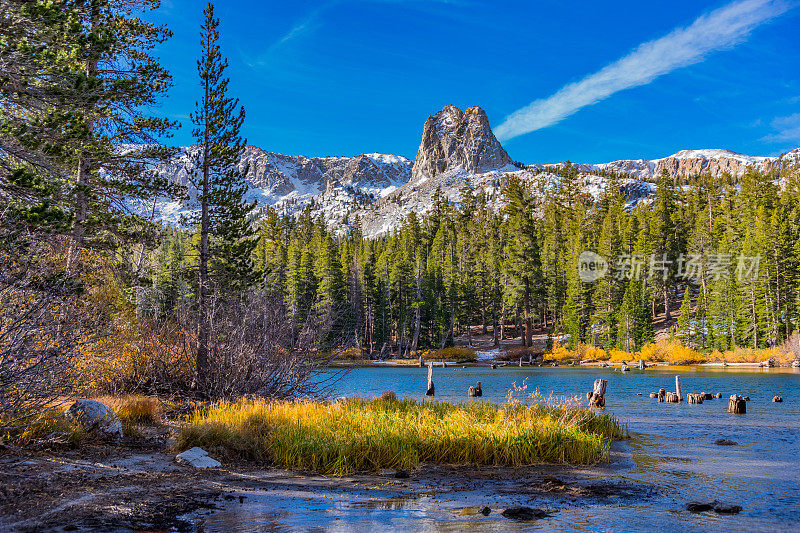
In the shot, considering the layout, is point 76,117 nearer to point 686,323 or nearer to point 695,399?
point 695,399

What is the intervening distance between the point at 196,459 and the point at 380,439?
3.50 m

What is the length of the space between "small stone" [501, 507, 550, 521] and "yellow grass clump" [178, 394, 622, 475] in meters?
3.40

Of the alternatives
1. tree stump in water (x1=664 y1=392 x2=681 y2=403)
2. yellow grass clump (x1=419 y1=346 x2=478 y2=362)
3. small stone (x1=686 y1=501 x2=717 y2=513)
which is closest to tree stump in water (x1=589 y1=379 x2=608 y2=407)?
A: tree stump in water (x1=664 y1=392 x2=681 y2=403)

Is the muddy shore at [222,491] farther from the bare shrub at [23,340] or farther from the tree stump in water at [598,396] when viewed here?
the tree stump in water at [598,396]

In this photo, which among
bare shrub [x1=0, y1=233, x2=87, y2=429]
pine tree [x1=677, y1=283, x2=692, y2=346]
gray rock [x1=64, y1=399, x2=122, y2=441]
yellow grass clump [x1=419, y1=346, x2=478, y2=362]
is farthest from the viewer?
yellow grass clump [x1=419, y1=346, x2=478, y2=362]

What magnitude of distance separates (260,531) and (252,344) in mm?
10483

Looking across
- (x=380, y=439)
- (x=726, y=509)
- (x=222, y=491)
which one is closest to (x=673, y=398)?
(x=726, y=509)

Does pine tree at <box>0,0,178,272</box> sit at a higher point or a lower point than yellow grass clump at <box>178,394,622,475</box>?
higher

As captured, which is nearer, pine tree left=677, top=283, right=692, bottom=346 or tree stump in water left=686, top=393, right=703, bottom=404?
tree stump in water left=686, top=393, right=703, bottom=404

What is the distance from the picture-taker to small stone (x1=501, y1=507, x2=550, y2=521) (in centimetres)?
755

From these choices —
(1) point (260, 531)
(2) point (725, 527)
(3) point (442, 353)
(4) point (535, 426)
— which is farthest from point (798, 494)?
(3) point (442, 353)

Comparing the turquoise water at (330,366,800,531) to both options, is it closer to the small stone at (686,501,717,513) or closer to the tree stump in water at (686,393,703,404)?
the small stone at (686,501,717,513)

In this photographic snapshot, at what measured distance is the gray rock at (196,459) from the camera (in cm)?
1002

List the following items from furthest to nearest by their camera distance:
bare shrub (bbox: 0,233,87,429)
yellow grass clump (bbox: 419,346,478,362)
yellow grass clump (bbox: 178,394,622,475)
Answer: yellow grass clump (bbox: 419,346,478,362)
yellow grass clump (bbox: 178,394,622,475)
bare shrub (bbox: 0,233,87,429)
